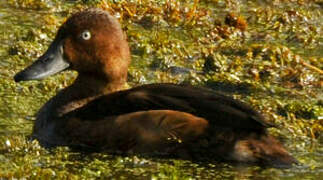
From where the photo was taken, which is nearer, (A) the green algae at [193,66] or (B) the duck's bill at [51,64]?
(A) the green algae at [193,66]

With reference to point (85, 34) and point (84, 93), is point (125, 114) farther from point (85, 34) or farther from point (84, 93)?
point (85, 34)

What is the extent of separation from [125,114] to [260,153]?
1063mm

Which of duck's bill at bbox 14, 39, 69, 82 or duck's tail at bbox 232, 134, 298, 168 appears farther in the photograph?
duck's bill at bbox 14, 39, 69, 82

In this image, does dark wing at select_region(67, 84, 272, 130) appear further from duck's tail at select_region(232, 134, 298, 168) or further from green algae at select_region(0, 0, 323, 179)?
green algae at select_region(0, 0, 323, 179)

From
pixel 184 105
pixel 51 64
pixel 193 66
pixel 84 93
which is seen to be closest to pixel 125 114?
pixel 184 105

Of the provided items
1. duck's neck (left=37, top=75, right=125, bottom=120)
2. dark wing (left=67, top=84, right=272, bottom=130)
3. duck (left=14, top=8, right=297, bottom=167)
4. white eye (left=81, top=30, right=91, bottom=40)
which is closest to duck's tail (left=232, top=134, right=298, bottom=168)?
duck (left=14, top=8, right=297, bottom=167)

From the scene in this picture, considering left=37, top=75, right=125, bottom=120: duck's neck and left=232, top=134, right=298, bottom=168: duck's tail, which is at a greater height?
left=37, top=75, right=125, bottom=120: duck's neck

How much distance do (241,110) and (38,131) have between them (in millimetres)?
1670

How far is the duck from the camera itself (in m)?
7.86

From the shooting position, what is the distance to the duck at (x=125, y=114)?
7863mm

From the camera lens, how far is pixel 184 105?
7.98 metres

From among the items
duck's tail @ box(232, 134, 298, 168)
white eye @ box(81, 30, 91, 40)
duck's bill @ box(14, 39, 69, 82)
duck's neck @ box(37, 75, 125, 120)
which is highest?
white eye @ box(81, 30, 91, 40)

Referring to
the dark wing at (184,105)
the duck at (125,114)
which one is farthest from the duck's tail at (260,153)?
the dark wing at (184,105)

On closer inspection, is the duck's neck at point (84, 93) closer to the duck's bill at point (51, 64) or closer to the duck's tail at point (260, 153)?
the duck's bill at point (51, 64)
